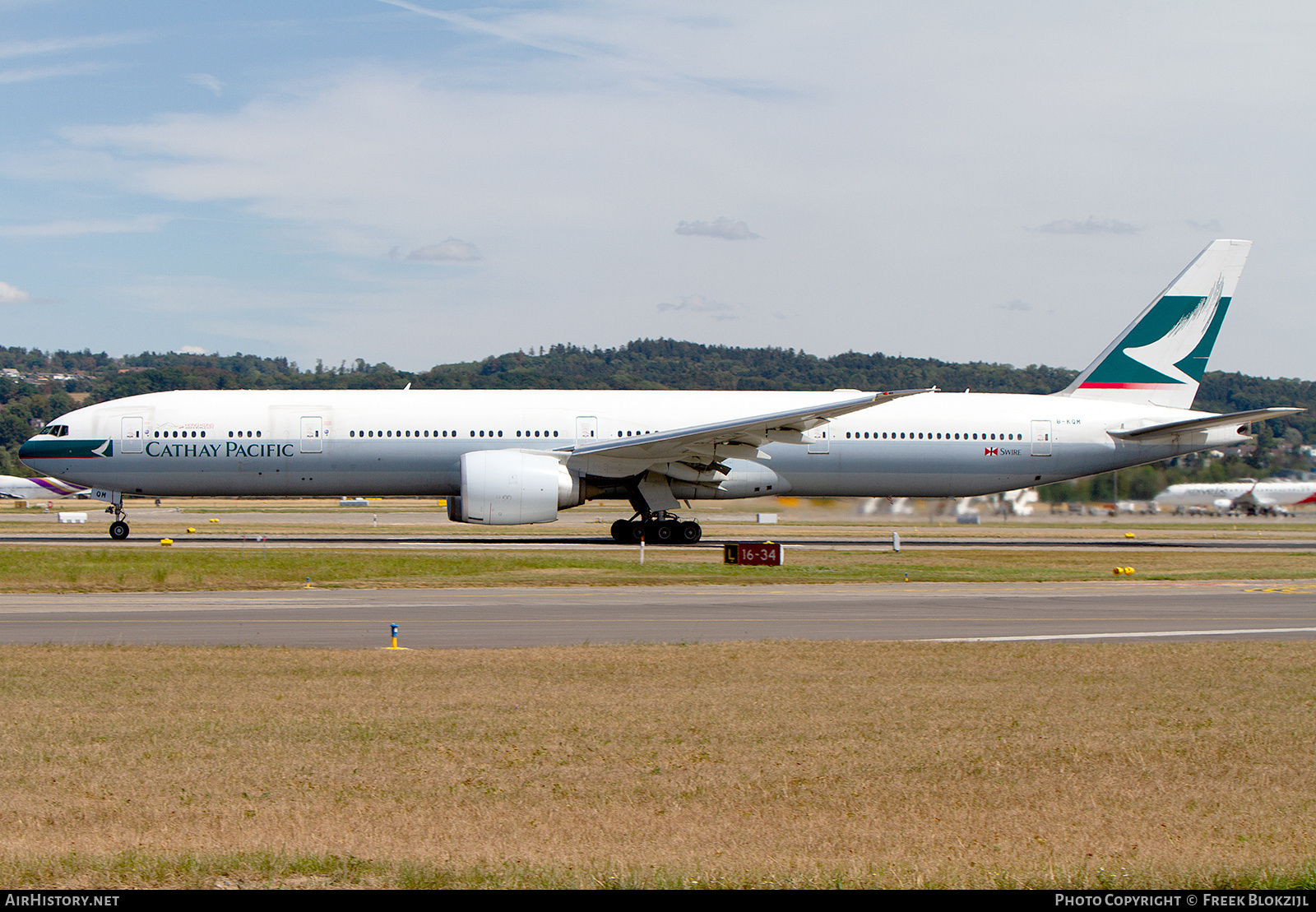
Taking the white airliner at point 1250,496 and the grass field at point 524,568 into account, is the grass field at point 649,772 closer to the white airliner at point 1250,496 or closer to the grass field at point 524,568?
the grass field at point 524,568

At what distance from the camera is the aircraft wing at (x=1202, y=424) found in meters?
38.3

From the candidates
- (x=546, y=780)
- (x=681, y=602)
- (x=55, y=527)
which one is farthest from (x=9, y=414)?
(x=546, y=780)

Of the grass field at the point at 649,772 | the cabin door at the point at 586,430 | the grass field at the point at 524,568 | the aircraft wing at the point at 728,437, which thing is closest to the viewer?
the grass field at the point at 649,772

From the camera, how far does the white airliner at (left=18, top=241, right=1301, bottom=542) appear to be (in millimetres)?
35781

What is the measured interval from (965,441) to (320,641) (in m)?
27.9

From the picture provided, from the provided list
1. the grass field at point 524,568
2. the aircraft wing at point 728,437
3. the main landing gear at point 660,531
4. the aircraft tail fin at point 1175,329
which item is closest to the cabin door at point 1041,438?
the aircraft tail fin at point 1175,329

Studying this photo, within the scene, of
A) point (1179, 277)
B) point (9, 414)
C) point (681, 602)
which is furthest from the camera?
point (9, 414)

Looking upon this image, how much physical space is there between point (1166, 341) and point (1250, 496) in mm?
59079

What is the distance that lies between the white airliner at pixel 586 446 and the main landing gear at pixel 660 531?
0.05 m

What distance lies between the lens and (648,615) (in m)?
20.6

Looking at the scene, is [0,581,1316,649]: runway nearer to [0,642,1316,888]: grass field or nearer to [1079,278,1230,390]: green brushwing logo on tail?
[0,642,1316,888]: grass field

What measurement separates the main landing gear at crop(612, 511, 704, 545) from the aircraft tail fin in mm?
17029
